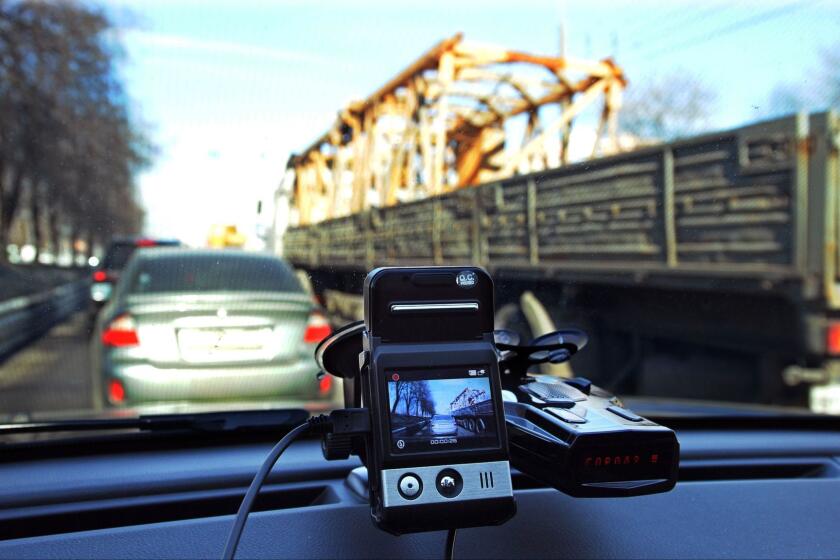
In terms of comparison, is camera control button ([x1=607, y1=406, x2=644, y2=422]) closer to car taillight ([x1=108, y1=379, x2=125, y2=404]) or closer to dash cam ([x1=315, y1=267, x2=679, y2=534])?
dash cam ([x1=315, y1=267, x2=679, y2=534])

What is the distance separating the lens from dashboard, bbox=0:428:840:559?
2023 millimetres

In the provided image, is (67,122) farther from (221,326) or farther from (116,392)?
(116,392)

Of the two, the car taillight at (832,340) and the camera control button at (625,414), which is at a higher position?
the camera control button at (625,414)

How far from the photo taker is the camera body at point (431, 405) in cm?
146

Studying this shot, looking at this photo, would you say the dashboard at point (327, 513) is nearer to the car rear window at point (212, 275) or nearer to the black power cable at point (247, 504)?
the black power cable at point (247, 504)

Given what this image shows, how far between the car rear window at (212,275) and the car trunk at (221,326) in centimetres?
4

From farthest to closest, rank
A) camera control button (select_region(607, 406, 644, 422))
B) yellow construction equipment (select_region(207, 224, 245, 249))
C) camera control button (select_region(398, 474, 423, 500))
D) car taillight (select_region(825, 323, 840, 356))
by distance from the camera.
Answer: car taillight (select_region(825, 323, 840, 356)), yellow construction equipment (select_region(207, 224, 245, 249)), camera control button (select_region(607, 406, 644, 422)), camera control button (select_region(398, 474, 423, 500))

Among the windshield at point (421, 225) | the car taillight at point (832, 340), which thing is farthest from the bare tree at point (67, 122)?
the car taillight at point (832, 340)

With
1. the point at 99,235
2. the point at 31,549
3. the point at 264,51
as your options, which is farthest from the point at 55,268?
the point at 31,549

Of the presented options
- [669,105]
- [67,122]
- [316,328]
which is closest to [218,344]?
[316,328]

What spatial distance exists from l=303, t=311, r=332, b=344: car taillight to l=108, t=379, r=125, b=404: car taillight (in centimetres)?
91

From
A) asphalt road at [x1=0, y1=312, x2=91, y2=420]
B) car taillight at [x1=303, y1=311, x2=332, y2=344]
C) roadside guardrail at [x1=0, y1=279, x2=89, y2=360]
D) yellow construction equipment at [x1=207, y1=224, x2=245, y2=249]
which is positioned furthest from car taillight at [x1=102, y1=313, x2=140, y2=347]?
yellow construction equipment at [x1=207, y1=224, x2=245, y2=249]

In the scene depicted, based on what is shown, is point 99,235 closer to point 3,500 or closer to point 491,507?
point 3,500

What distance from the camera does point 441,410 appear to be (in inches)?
59.4
